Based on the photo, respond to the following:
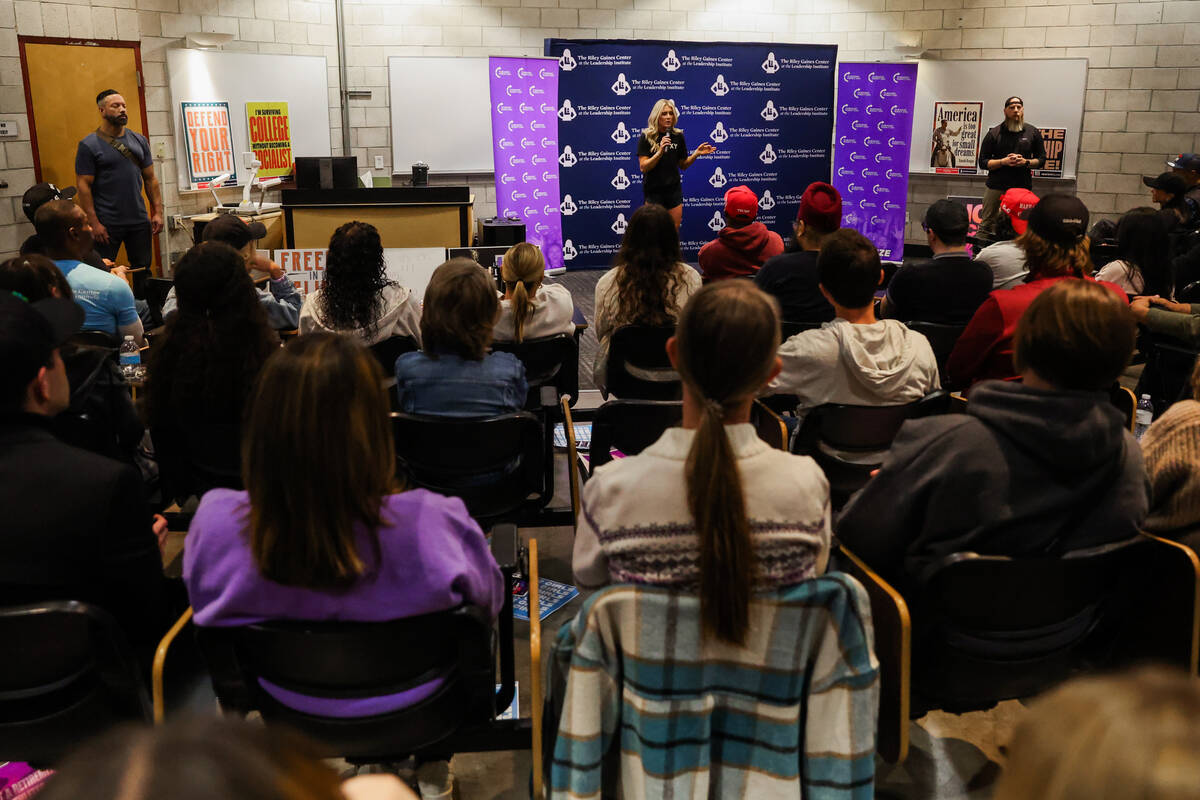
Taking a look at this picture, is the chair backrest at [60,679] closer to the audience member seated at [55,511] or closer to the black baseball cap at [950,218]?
the audience member seated at [55,511]

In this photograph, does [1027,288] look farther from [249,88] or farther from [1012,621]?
[249,88]

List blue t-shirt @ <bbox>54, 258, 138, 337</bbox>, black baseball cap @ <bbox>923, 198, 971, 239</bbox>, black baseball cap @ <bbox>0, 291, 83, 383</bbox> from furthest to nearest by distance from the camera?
black baseball cap @ <bbox>923, 198, 971, 239</bbox> → blue t-shirt @ <bbox>54, 258, 138, 337</bbox> → black baseball cap @ <bbox>0, 291, 83, 383</bbox>

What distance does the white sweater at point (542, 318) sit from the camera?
3.48m

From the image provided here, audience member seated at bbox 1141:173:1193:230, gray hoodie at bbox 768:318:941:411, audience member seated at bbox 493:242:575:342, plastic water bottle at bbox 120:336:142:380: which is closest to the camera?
gray hoodie at bbox 768:318:941:411

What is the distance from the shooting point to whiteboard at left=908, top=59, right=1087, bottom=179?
9164 mm

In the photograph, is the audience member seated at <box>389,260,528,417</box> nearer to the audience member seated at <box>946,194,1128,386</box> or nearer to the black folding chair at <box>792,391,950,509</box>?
the black folding chair at <box>792,391,950,509</box>

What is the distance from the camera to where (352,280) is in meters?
3.39

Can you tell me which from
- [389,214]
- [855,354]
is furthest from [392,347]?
[389,214]

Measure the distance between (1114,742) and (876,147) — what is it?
981 centimetres

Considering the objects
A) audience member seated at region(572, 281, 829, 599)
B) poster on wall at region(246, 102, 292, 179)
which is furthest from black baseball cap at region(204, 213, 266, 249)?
poster on wall at region(246, 102, 292, 179)

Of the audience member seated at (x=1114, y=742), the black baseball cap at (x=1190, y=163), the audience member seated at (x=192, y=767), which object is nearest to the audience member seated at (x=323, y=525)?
the audience member seated at (x=192, y=767)

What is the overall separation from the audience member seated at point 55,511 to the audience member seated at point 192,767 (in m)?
1.23

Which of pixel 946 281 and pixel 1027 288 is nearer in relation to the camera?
pixel 1027 288

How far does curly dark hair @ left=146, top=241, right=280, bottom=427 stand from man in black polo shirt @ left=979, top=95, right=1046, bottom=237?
7.25 meters
